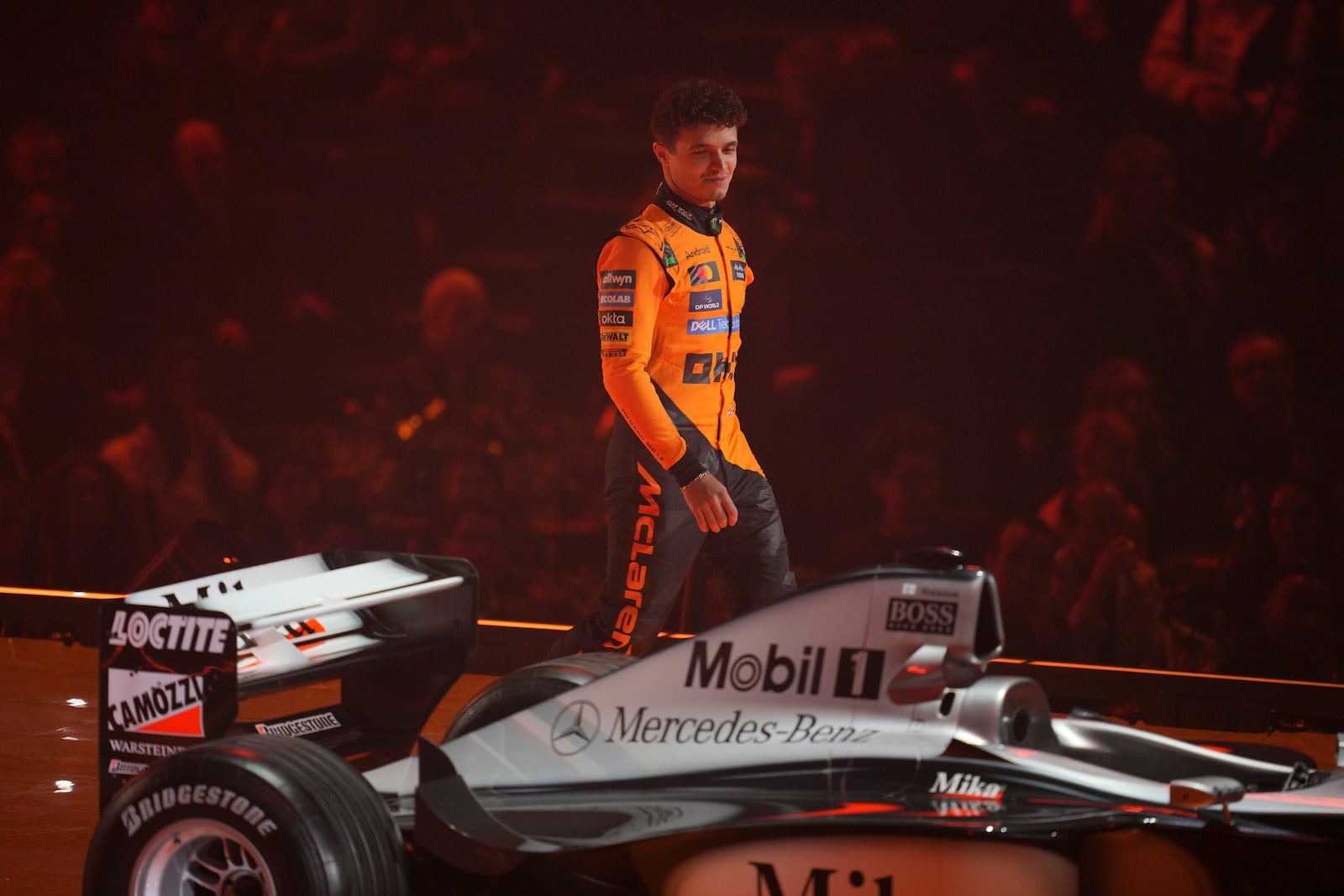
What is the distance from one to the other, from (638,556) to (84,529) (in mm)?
3690

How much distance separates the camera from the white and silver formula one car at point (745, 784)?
2354mm

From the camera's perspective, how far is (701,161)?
415cm

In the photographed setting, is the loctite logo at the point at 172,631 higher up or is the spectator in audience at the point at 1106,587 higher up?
the loctite logo at the point at 172,631

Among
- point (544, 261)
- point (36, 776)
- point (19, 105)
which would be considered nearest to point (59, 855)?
point (36, 776)

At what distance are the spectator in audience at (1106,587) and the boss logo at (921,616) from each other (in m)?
3.00

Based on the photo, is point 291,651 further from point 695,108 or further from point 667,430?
point 695,108

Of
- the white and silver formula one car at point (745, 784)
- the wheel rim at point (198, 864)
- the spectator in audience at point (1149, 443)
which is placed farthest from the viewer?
the spectator in audience at point (1149, 443)

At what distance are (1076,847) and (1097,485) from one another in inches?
130

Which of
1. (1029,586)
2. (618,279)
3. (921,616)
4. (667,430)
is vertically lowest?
(1029,586)

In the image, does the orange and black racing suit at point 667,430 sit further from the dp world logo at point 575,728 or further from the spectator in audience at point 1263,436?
the spectator in audience at point 1263,436

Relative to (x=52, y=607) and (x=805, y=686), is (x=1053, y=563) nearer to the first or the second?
(x=805, y=686)

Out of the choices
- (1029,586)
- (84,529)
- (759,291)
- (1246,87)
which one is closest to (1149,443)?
(1029,586)

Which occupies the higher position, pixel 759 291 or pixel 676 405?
pixel 759 291

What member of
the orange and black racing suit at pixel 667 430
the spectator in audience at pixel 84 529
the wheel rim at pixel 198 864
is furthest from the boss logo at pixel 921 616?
the spectator in audience at pixel 84 529
